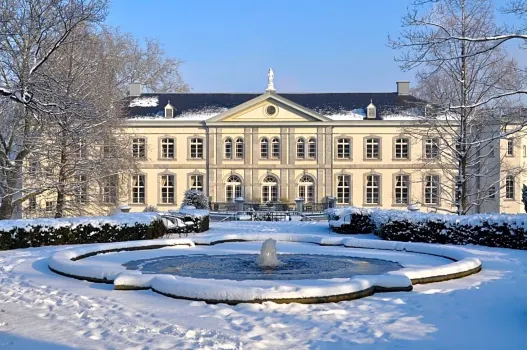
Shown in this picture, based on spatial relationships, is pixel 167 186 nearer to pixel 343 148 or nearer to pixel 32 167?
pixel 343 148

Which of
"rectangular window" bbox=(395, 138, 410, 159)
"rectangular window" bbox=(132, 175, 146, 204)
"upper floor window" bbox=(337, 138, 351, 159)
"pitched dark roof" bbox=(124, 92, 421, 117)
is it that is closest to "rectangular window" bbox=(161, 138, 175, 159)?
"pitched dark roof" bbox=(124, 92, 421, 117)

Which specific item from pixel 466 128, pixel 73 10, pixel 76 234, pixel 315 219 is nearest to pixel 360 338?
pixel 76 234

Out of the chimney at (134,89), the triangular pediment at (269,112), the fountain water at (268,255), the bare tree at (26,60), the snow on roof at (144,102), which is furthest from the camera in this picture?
the chimney at (134,89)

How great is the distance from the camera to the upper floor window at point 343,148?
39.1 metres

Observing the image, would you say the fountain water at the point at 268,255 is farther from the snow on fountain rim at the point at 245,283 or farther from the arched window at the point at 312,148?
the arched window at the point at 312,148

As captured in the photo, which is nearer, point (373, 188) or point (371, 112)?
point (371, 112)

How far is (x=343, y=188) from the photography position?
3912 cm

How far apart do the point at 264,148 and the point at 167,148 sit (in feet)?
22.3

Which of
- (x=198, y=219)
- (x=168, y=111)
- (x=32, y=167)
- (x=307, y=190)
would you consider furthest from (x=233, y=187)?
(x=32, y=167)

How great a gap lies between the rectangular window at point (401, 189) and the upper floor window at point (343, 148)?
376cm

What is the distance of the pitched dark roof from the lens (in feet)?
131

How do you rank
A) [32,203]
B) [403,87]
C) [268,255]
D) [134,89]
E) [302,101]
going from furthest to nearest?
[302,101] < [403,87] < [134,89] < [32,203] < [268,255]

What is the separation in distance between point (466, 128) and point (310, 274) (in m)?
13.0

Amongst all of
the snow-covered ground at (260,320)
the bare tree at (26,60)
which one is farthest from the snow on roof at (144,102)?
the snow-covered ground at (260,320)
